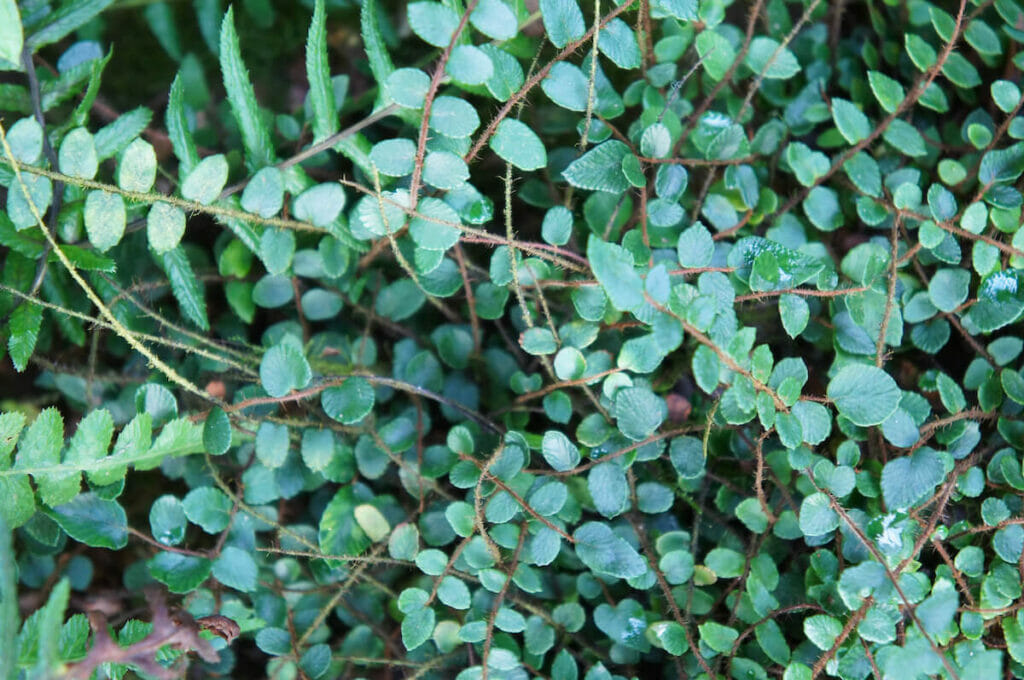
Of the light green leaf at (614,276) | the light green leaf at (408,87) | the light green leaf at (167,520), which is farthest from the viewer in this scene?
the light green leaf at (167,520)

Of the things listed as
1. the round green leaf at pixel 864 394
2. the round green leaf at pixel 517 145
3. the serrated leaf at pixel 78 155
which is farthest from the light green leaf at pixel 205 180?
the round green leaf at pixel 864 394

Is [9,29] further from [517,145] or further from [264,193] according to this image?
[517,145]

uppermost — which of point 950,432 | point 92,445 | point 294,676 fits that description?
point 92,445

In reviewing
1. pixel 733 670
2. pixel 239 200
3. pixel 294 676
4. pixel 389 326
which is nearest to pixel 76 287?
pixel 239 200

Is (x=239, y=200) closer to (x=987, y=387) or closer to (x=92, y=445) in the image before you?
(x=92, y=445)

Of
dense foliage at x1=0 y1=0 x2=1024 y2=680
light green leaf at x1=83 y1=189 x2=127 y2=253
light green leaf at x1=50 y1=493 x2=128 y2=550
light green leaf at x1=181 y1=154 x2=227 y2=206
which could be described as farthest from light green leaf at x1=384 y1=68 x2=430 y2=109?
light green leaf at x1=50 y1=493 x2=128 y2=550

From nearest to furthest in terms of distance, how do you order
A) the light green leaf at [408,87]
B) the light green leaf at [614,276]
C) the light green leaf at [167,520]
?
the light green leaf at [614,276] < the light green leaf at [408,87] < the light green leaf at [167,520]

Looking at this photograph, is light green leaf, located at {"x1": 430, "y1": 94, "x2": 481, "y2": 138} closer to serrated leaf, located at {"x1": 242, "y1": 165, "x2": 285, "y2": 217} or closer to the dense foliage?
the dense foliage

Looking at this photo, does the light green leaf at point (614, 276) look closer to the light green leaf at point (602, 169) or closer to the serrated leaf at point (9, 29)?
the light green leaf at point (602, 169)
